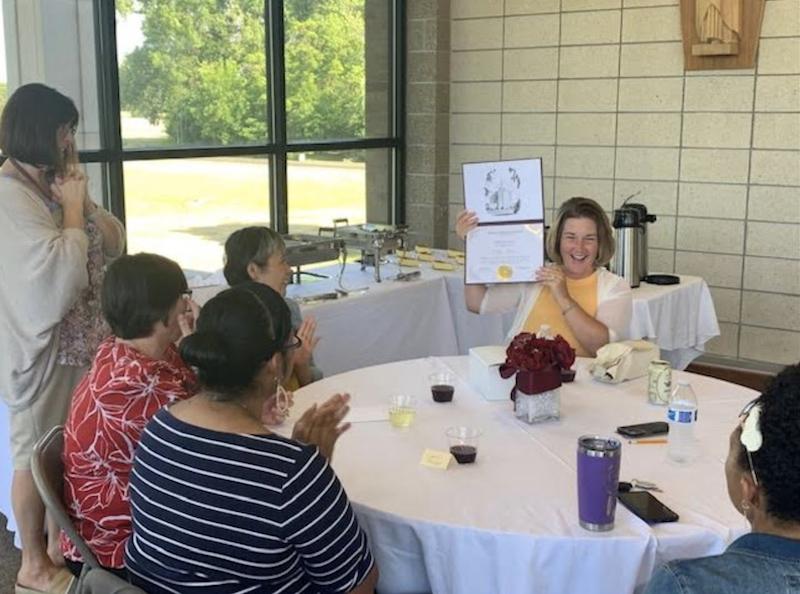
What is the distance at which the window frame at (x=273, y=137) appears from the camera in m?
4.04

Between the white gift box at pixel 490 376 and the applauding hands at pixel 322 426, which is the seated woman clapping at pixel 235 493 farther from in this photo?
the white gift box at pixel 490 376

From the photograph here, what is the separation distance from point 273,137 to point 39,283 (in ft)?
8.22

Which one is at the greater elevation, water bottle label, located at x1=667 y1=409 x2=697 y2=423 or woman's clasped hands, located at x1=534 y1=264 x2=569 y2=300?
woman's clasped hands, located at x1=534 y1=264 x2=569 y2=300

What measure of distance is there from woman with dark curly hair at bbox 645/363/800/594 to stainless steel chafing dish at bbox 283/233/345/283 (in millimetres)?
2983

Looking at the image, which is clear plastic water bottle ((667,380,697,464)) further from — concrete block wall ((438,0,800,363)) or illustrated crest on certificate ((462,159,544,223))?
concrete block wall ((438,0,800,363))

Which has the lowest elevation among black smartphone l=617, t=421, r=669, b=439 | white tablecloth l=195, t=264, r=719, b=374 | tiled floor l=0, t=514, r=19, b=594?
tiled floor l=0, t=514, r=19, b=594

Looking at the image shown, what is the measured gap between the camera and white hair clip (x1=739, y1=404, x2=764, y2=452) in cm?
119

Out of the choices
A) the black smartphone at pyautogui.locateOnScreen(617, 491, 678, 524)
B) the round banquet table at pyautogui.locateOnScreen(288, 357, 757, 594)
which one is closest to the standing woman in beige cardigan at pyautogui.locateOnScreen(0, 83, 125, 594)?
the round banquet table at pyautogui.locateOnScreen(288, 357, 757, 594)

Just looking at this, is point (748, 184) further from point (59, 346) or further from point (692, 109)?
point (59, 346)

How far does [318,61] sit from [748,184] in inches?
95.4

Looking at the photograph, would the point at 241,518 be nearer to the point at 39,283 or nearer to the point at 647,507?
the point at 647,507

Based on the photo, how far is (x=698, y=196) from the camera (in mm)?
5074

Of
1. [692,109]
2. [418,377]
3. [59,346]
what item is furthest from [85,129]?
[692,109]

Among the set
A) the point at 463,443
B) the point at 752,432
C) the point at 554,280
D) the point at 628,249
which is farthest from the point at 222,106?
the point at 752,432
